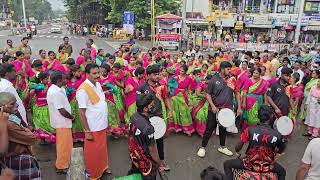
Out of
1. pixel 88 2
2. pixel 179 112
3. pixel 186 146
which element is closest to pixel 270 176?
pixel 186 146

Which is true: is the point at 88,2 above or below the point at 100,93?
above

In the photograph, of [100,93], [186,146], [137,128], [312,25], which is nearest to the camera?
[137,128]

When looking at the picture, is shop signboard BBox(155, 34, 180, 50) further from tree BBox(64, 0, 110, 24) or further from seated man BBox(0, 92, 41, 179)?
tree BBox(64, 0, 110, 24)

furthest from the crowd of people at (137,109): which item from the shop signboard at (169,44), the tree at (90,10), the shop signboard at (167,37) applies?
the tree at (90,10)

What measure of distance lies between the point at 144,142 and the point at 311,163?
1.57m

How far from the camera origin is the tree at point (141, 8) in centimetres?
3144

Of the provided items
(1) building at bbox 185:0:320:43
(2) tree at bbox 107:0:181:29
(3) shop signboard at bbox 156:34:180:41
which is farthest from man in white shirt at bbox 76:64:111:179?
(2) tree at bbox 107:0:181:29

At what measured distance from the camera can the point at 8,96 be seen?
3.13 m

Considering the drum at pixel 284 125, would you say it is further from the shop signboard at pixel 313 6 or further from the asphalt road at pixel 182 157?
the shop signboard at pixel 313 6

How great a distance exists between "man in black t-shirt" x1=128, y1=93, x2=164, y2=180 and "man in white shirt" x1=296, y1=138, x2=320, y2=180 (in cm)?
140

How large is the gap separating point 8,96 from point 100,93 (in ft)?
4.74

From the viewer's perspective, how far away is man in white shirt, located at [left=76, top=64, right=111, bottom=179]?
13.8ft

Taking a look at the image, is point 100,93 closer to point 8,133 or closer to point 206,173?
point 8,133

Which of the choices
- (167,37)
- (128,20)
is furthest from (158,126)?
(128,20)
